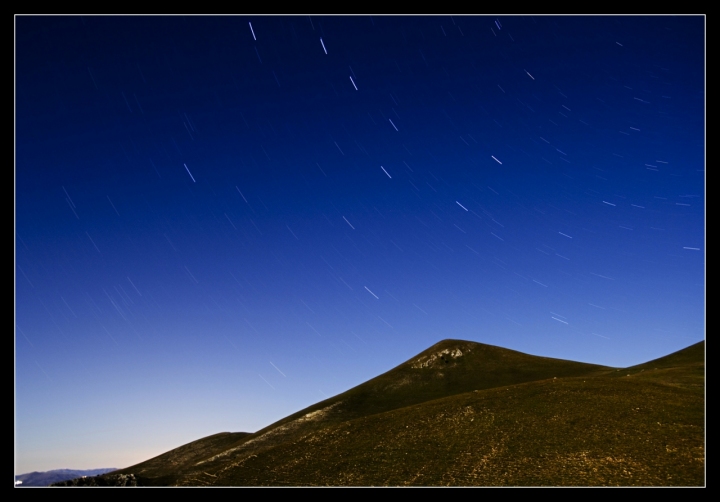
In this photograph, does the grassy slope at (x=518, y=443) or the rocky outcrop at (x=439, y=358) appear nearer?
the grassy slope at (x=518, y=443)

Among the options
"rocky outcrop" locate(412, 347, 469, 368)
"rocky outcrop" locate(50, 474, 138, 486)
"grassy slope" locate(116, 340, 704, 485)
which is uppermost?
"rocky outcrop" locate(412, 347, 469, 368)

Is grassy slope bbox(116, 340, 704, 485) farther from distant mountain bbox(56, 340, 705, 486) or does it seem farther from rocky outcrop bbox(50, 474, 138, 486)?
rocky outcrop bbox(50, 474, 138, 486)

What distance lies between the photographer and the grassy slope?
3928 cm

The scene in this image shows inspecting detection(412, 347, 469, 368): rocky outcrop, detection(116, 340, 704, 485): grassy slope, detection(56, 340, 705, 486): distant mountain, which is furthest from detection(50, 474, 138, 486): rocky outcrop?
detection(412, 347, 469, 368): rocky outcrop

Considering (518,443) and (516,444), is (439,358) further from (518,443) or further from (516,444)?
(516,444)

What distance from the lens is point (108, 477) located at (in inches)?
1969

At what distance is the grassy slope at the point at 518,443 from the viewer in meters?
39.3

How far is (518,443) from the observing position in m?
46.5

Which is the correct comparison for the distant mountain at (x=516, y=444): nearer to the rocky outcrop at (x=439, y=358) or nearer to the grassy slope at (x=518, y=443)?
the grassy slope at (x=518, y=443)

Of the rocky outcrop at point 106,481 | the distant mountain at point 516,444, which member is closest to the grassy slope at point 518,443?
the distant mountain at point 516,444

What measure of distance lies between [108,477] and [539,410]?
44744 millimetres

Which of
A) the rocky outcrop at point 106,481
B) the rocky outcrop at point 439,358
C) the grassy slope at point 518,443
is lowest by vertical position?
the rocky outcrop at point 106,481
